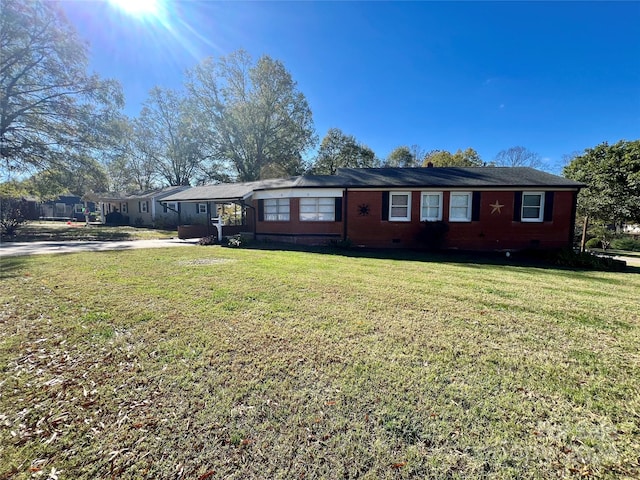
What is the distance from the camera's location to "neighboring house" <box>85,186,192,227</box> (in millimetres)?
25562

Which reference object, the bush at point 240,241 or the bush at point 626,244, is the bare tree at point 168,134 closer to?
the bush at point 240,241

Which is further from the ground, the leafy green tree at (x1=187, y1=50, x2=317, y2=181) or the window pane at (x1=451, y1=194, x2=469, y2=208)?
the leafy green tree at (x1=187, y1=50, x2=317, y2=181)

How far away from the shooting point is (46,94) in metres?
17.7

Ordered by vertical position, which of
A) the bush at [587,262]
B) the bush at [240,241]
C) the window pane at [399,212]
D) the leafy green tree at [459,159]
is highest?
the leafy green tree at [459,159]

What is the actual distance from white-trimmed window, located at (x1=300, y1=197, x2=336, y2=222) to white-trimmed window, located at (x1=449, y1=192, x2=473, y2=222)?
538 cm

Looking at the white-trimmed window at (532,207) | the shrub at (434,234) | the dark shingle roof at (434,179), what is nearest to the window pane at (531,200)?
the white-trimmed window at (532,207)

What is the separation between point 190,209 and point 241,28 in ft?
54.8

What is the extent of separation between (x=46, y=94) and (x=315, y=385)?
83.5 ft

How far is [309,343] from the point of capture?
11.3 feet

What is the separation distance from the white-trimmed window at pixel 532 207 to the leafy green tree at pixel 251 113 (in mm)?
24310

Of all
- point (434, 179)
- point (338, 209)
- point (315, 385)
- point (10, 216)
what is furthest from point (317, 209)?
point (10, 216)

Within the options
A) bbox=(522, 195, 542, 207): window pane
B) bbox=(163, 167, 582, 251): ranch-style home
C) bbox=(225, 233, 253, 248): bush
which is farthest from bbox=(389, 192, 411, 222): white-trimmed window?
bbox=(225, 233, 253, 248): bush

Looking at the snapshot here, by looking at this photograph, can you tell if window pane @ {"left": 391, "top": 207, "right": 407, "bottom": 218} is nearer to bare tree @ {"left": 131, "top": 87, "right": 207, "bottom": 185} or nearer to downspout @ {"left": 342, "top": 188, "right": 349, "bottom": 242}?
downspout @ {"left": 342, "top": 188, "right": 349, "bottom": 242}

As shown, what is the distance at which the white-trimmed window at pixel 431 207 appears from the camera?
499 inches
